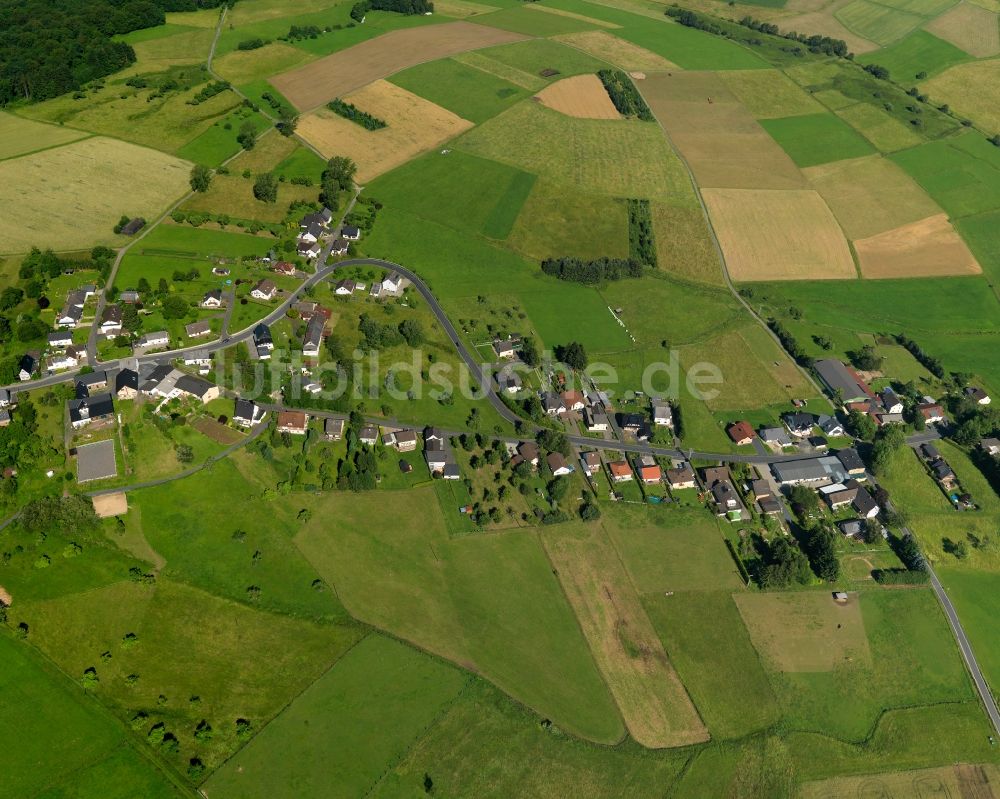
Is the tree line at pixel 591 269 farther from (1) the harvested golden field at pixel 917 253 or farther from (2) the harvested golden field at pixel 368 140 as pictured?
(1) the harvested golden field at pixel 917 253

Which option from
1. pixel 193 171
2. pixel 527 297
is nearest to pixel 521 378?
pixel 527 297

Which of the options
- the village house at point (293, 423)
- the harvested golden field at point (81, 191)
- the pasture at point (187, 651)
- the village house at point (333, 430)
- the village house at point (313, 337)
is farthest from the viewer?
the harvested golden field at point (81, 191)

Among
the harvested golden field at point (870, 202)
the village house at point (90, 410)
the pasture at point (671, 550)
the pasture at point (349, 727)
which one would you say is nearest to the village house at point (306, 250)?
the village house at point (90, 410)

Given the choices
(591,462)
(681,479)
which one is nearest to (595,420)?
(591,462)

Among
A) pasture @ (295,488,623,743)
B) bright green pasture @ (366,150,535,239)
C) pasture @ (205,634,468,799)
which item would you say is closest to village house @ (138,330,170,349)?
pasture @ (295,488,623,743)

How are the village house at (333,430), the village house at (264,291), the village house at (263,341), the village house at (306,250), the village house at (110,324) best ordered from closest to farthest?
the village house at (333,430), the village house at (263,341), the village house at (110,324), the village house at (264,291), the village house at (306,250)

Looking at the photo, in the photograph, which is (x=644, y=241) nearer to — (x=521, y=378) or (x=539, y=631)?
(x=521, y=378)
